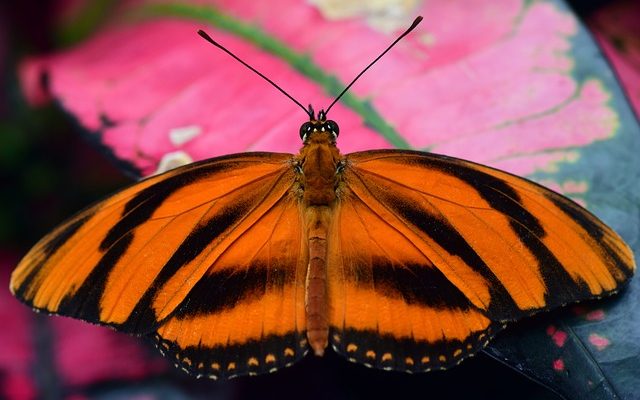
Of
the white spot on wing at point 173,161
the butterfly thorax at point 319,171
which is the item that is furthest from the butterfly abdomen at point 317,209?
the white spot on wing at point 173,161

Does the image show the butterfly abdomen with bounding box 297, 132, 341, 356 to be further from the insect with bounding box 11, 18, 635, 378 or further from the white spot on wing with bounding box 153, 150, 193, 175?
the white spot on wing with bounding box 153, 150, 193, 175

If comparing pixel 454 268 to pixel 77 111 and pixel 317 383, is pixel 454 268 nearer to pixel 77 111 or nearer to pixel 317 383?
pixel 317 383

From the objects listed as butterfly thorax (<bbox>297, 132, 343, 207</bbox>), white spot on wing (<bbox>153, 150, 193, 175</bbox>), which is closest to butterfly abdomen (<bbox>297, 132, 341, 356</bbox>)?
butterfly thorax (<bbox>297, 132, 343, 207</bbox>)

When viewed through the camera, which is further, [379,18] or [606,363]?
[379,18]

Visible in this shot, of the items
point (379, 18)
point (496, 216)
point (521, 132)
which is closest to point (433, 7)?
point (379, 18)

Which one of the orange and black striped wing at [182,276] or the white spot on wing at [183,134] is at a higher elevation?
the white spot on wing at [183,134]

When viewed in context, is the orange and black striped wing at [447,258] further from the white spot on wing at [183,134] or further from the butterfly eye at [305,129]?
the white spot on wing at [183,134]
